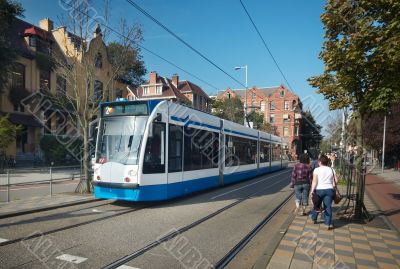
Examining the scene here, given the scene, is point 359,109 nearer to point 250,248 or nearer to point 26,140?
point 250,248

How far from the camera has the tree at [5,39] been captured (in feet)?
72.5

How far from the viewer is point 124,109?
9.87 metres

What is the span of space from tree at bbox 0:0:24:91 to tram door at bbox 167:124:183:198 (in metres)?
18.6

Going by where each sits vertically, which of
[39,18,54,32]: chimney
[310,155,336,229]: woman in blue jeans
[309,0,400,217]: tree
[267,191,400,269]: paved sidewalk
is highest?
[39,18,54,32]: chimney

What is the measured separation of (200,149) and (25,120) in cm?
2247

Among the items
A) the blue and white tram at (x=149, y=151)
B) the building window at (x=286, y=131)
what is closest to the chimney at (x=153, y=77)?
the building window at (x=286, y=131)

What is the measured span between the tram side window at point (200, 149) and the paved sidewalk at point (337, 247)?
14.9 ft

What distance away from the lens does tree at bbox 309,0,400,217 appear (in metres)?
7.50

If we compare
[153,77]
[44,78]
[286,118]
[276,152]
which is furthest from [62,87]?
[286,118]

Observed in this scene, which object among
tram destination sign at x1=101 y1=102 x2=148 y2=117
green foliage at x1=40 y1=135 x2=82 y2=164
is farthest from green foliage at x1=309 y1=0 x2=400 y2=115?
green foliage at x1=40 y1=135 x2=82 y2=164

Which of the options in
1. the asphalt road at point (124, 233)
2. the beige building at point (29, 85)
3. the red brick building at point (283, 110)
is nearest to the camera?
the asphalt road at point (124, 233)

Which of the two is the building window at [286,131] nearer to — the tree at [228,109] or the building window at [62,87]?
the tree at [228,109]

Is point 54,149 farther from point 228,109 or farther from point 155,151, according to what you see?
point 228,109

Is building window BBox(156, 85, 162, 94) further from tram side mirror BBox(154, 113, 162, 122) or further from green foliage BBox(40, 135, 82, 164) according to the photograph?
tram side mirror BBox(154, 113, 162, 122)
